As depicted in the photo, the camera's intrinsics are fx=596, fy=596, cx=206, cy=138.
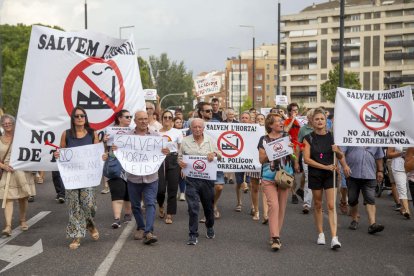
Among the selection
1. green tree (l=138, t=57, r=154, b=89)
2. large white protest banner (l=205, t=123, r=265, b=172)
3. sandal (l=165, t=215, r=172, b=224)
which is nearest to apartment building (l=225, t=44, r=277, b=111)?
green tree (l=138, t=57, r=154, b=89)

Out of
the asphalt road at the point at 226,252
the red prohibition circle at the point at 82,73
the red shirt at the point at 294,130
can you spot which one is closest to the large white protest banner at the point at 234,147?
the asphalt road at the point at 226,252

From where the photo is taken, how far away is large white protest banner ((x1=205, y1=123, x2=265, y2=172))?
1077 cm

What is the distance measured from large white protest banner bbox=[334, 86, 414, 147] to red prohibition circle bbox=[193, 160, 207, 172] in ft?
6.62

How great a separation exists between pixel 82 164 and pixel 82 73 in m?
1.67

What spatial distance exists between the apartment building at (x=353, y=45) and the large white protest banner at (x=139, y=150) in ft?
283

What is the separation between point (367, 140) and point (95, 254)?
4.19m

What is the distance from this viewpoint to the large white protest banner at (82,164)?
809 cm

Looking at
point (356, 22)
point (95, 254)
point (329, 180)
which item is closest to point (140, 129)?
point (95, 254)

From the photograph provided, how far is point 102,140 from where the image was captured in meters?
9.02

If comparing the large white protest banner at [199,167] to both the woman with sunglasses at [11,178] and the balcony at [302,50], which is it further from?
the balcony at [302,50]

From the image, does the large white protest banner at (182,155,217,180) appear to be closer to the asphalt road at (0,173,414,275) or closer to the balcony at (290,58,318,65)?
the asphalt road at (0,173,414,275)

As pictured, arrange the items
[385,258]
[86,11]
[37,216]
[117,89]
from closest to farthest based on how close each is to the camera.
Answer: [385,258], [117,89], [37,216], [86,11]

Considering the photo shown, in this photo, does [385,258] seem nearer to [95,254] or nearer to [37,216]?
[95,254]

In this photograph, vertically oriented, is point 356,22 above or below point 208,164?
above
